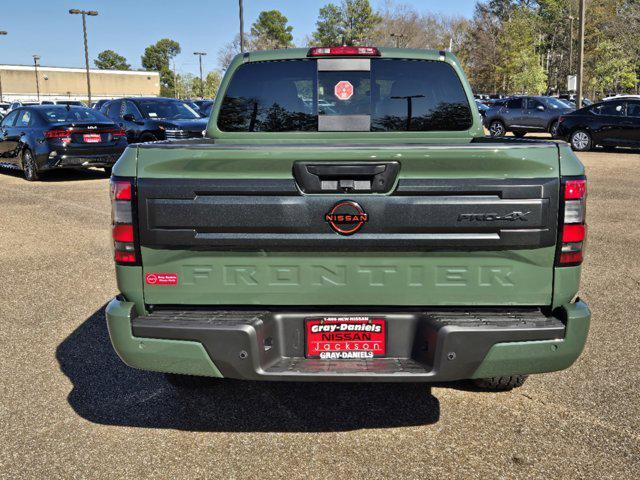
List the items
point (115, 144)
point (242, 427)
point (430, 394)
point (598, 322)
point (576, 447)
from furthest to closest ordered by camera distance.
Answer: point (115, 144) < point (598, 322) < point (430, 394) < point (242, 427) < point (576, 447)

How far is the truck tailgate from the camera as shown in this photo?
112 inches

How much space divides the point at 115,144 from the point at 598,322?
1188 centimetres

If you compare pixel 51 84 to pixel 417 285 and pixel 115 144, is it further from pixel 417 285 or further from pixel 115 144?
pixel 417 285

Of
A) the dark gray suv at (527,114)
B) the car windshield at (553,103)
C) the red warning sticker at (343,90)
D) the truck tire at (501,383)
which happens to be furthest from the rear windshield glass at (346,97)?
the car windshield at (553,103)

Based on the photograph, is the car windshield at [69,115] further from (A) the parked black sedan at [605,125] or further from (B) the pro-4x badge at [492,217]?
(A) the parked black sedan at [605,125]

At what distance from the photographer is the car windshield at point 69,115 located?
47.7ft

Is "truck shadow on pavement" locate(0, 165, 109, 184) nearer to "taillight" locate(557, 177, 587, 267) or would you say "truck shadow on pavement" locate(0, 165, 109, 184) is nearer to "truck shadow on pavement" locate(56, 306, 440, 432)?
"truck shadow on pavement" locate(56, 306, 440, 432)

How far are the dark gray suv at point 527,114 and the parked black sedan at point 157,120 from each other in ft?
43.2

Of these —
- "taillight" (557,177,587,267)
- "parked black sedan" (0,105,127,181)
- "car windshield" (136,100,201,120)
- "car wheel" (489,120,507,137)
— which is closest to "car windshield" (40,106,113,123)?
"parked black sedan" (0,105,127,181)

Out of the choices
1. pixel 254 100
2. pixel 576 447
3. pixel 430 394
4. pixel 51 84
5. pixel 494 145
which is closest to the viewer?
pixel 494 145

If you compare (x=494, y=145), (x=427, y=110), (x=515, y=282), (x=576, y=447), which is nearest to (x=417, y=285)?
(x=515, y=282)

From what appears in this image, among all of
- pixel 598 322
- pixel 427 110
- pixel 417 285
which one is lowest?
pixel 598 322

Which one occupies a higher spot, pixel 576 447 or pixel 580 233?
pixel 580 233

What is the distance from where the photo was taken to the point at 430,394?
3.92 meters
